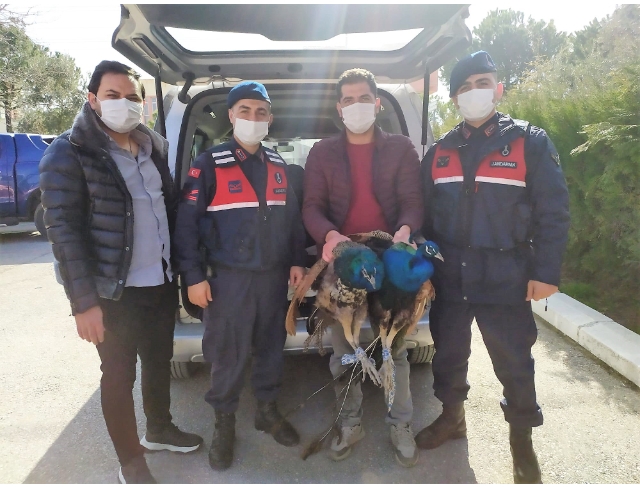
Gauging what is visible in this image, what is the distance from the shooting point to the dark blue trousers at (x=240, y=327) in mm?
2225

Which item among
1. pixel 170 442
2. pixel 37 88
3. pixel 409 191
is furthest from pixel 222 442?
pixel 37 88

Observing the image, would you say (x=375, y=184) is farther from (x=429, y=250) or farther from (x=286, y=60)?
(x=286, y=60)

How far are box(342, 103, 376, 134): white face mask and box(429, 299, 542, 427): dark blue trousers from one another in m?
0.97

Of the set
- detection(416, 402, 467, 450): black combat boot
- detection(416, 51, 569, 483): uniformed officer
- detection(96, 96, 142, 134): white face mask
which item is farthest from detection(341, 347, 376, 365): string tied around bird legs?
detection(96, 96, 142, 134): white face mask

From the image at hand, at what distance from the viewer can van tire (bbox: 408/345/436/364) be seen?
2.92 m

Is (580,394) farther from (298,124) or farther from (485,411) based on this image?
(298,124)

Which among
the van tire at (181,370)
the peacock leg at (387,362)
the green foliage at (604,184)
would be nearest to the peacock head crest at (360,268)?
the peacock leg at (387,362)

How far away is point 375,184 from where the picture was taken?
7.28 feet

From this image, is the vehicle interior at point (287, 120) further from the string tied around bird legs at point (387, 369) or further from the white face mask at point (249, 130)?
the string tied around bird legs at point (387, 369)

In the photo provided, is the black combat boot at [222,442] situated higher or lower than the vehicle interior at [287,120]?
lower

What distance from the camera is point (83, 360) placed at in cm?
351

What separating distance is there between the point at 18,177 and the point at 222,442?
8.39 metres

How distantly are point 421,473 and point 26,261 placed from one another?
24.1 feet

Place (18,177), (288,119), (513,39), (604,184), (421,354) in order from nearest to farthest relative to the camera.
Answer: (421,354) < (604,184) < (288,119) < (18,177) < (513,39)
